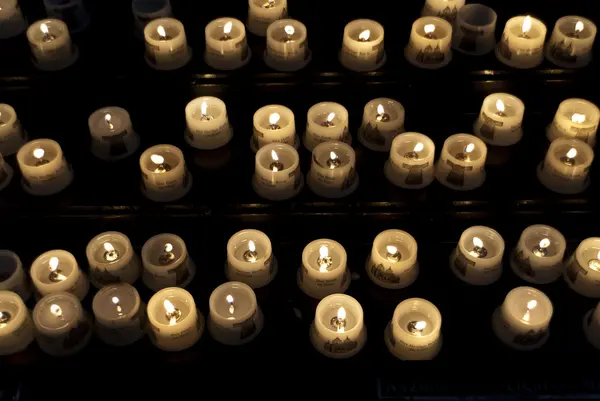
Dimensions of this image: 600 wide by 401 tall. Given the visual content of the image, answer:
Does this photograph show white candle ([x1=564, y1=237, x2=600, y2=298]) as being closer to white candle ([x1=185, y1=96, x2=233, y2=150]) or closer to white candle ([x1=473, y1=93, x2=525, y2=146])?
white candle ([x1=473, y1=93, x2=525, y2=146])

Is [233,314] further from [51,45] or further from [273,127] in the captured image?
[51,45]

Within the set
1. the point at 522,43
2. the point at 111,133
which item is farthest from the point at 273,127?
the point at 522,43

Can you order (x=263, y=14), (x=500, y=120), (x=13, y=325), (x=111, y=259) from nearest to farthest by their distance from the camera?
Answer: (x=13, y=325)
(x=111, y=259)
(x=500, y=120)
(x=263, y=14)

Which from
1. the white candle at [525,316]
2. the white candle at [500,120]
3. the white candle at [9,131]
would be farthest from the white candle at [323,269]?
the white candle at [9,131]

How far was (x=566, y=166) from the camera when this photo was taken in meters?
1.56

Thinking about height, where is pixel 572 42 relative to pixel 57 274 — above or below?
above

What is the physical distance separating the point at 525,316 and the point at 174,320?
651 mm

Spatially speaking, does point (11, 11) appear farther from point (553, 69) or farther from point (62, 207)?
point (553, 69)

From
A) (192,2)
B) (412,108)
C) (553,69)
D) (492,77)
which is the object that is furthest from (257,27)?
(553,69)

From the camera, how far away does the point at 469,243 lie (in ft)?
5.03

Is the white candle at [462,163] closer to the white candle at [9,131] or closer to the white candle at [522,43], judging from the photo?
the white candle at [522,43]

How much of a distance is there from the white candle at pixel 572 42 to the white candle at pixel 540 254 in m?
0.41

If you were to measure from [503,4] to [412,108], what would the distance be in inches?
13.9

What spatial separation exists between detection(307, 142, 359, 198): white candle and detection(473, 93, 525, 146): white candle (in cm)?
30
